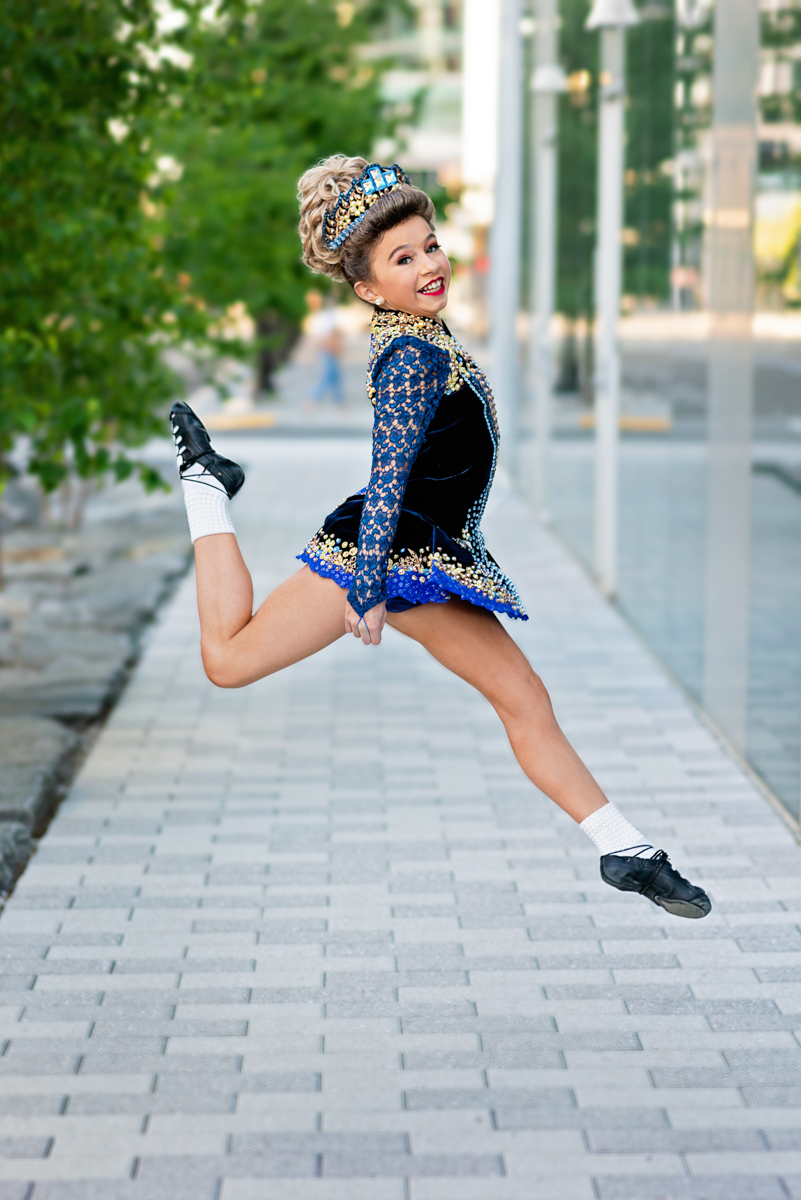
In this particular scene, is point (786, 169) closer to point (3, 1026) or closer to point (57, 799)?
point (57, 799)

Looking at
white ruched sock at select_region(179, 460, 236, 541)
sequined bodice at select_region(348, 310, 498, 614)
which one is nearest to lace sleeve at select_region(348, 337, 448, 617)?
sequined bodice at select_region(348, 310, 498, 614)

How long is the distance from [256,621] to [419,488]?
472 mm

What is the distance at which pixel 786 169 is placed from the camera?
5508mm

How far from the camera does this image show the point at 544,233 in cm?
1245

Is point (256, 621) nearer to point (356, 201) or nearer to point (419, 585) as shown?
point (419, 585)

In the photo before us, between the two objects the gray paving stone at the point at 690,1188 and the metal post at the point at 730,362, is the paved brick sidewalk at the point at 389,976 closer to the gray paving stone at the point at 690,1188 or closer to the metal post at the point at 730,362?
the gray paving stone at the point at 690,1188

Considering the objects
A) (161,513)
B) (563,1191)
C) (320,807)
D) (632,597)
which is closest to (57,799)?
(320,807)

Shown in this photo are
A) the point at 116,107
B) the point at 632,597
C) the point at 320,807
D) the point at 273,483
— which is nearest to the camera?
the point at 320,807

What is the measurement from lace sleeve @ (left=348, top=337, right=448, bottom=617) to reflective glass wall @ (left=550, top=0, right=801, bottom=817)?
227 centimetres

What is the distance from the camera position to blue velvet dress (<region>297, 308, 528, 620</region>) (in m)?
3.47

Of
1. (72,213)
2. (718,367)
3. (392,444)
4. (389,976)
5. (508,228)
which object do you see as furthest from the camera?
(508,228)

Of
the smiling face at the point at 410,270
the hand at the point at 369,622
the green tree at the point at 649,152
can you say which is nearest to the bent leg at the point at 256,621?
the hand at the point at 369,622

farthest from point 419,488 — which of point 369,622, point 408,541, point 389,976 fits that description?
point 389,976

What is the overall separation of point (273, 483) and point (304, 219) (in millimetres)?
11247
